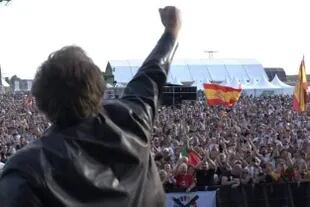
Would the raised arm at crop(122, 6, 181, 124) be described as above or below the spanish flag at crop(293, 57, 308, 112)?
above

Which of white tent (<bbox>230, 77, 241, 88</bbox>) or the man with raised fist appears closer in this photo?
the man with raised fist

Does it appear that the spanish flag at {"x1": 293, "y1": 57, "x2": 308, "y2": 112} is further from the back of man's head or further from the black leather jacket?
the back of man's head

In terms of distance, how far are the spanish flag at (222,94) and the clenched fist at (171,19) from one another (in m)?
29.2

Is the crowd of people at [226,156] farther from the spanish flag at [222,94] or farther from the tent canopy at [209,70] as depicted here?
the tent canopy at [209,70]

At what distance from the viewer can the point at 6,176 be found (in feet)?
5.76

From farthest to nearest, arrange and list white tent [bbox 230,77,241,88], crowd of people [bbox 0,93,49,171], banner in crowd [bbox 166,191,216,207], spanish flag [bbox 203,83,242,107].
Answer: white tent [bbox 230,77,241,88], spanish flag [bbox 203,83,242,107], crowd of people [bbox 0,93,49,171], banner in crowd [bbox 166,191,216,207]

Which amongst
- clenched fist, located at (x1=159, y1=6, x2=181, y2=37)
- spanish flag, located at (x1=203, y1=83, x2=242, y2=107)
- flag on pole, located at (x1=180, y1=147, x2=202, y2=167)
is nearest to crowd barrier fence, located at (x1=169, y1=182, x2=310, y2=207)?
flag on pole, located at (x1=180, y1=147, x2=202, y2=167)

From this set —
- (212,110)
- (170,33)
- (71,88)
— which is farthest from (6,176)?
(212,110)

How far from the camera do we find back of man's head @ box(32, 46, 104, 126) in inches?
75.0

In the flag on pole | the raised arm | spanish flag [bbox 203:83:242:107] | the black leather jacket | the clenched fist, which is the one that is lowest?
spanish flag [bbox 203:83:242:107]

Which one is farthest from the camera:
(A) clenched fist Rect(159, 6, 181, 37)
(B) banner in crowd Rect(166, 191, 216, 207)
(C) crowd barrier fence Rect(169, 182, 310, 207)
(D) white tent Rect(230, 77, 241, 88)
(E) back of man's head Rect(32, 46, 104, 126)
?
(D) white tent Rect(230, 77, 241, 88)

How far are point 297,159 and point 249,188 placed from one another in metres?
1.65

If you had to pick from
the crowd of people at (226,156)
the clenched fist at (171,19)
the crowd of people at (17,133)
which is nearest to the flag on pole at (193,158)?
the crowd of people at (226,156)

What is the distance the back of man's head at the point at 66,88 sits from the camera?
1.91 meters
